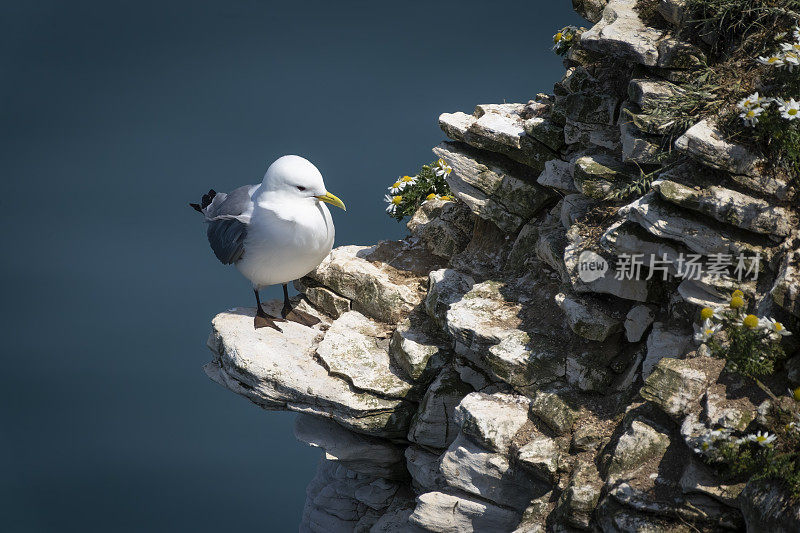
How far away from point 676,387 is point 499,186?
8.14 ft

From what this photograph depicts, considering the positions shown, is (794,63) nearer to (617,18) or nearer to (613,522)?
(617,18)

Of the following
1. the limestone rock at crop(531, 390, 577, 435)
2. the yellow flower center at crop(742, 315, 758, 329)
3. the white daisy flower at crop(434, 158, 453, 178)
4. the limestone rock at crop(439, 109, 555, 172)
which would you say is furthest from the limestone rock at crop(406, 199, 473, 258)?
the yellow flower center at crop(742, 315, 758, 329)

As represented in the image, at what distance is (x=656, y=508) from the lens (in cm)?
461

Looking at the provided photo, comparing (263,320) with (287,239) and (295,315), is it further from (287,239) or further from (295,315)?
(287,239)

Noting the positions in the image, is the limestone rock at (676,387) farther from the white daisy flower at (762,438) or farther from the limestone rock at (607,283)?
the limestone rock at (607,283)

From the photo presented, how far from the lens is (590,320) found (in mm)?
5520

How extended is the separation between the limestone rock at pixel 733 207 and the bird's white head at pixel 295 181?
8.77ft

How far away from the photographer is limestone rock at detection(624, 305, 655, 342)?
5449 millimetres

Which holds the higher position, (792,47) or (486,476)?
(792,47)

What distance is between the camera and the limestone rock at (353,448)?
268 inches

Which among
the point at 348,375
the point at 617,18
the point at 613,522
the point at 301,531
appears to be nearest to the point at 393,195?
the point at 348,375

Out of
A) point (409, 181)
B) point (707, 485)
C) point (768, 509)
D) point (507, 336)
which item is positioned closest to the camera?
point (768, 509)

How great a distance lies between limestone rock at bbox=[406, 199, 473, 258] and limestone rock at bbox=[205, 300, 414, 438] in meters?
1.35

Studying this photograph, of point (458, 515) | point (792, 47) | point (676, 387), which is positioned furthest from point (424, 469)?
point (792, 47)
